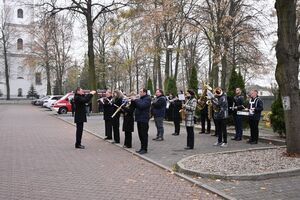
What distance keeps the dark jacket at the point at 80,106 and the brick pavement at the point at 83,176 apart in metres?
0.95

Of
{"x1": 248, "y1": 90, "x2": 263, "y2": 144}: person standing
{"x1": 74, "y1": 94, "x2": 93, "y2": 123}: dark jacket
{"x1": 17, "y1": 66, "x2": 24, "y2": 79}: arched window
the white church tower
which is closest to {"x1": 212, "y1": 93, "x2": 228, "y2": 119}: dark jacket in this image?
{"x1": 248, "y1": 90, "x2": 263, "y2": 144}: person standing

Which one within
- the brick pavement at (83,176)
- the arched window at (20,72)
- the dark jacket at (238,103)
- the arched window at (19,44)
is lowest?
the brick pavement at (83,176)

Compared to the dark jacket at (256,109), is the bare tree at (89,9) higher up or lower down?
higher up

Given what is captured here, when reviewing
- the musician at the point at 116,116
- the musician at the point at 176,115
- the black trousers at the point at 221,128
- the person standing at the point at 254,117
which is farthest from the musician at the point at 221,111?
the musician at the point at 176,115

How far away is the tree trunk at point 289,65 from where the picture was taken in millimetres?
9891

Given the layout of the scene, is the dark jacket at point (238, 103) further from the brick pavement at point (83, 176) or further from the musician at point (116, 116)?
the brick pavement at point (83, 176)

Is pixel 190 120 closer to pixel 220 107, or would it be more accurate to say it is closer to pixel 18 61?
pixel 220 107

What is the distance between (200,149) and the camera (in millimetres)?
12469

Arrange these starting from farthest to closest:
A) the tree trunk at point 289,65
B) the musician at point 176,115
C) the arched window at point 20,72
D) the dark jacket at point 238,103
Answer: the arched window at point 20,72, the musician at point 176,115, the dark jacket at point 238,103, the tree trunk at point 289,65

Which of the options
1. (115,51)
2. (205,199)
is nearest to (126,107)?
(205,199)

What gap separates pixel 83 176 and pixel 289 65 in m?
5.23

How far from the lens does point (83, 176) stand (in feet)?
28.8

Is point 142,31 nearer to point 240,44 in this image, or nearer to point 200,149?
point 240,44

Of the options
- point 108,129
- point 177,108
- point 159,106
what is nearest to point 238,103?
point 159,106
